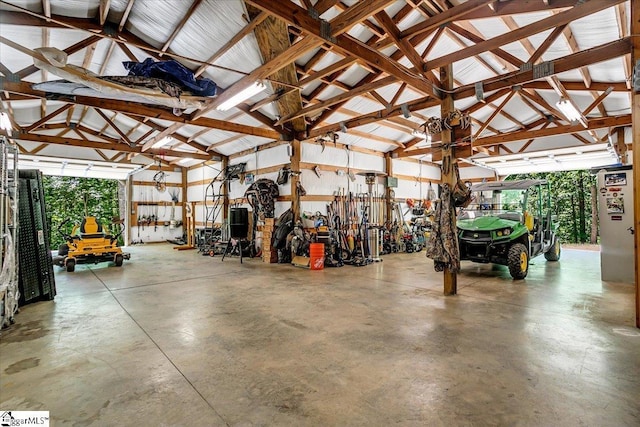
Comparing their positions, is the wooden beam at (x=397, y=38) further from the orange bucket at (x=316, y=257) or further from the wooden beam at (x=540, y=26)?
the orange bucket at (x=316, y=257)

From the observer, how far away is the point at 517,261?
548 centimetres

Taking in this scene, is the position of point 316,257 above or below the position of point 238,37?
below

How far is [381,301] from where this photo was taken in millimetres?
4344

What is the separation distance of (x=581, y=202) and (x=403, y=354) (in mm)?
13406

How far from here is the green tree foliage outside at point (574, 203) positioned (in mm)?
12188

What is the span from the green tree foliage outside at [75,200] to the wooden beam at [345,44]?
11.6 metres

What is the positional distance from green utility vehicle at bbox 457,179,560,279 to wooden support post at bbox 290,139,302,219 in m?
3.80

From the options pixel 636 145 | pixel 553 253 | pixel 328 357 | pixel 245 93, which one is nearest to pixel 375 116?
pixel 245 93

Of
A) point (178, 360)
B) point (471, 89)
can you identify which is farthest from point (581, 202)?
point (178, 360)

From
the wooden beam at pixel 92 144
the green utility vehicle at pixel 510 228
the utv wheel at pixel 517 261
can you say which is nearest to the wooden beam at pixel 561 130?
the green utility vehicle at pixel 510 228

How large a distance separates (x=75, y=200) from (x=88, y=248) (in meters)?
7.06

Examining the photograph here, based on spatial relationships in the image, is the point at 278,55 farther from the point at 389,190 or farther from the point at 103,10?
the point at 389,190

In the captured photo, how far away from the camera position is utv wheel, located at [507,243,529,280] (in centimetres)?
550

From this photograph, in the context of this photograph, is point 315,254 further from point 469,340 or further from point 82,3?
point 82,3
